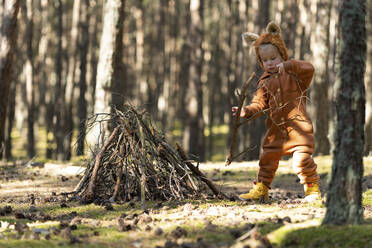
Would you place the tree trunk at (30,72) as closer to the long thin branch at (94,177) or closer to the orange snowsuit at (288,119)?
the long thin branch at (94,177)

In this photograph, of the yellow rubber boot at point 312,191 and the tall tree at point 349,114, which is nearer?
the tall tree at point 349,114

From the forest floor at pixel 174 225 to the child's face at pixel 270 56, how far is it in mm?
1548

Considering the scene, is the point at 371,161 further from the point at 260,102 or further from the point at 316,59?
the point at 260,102

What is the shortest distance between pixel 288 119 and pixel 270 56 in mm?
771

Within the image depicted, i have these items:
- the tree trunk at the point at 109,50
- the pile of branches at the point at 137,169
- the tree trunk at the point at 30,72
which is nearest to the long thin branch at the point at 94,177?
the pile of branches at the point at 137,169

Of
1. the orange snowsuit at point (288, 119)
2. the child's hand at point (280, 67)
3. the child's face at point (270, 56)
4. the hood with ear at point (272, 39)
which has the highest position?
the hood with ear at point (272, 39)

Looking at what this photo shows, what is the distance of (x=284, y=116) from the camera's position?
17.1 ft

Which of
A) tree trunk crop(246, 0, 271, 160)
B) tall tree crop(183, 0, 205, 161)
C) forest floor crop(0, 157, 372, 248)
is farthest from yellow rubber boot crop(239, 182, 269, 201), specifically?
tree trunk crop(246, 0, 271, 160)

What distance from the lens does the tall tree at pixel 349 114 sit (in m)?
3.25

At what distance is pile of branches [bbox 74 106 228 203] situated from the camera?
5104 millimetres

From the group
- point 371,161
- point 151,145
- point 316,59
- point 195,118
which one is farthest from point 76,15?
point 151,145

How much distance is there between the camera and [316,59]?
13.0 metres

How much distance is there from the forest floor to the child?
0.29 metres

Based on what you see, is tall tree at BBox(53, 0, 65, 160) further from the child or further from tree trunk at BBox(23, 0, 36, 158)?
the child
